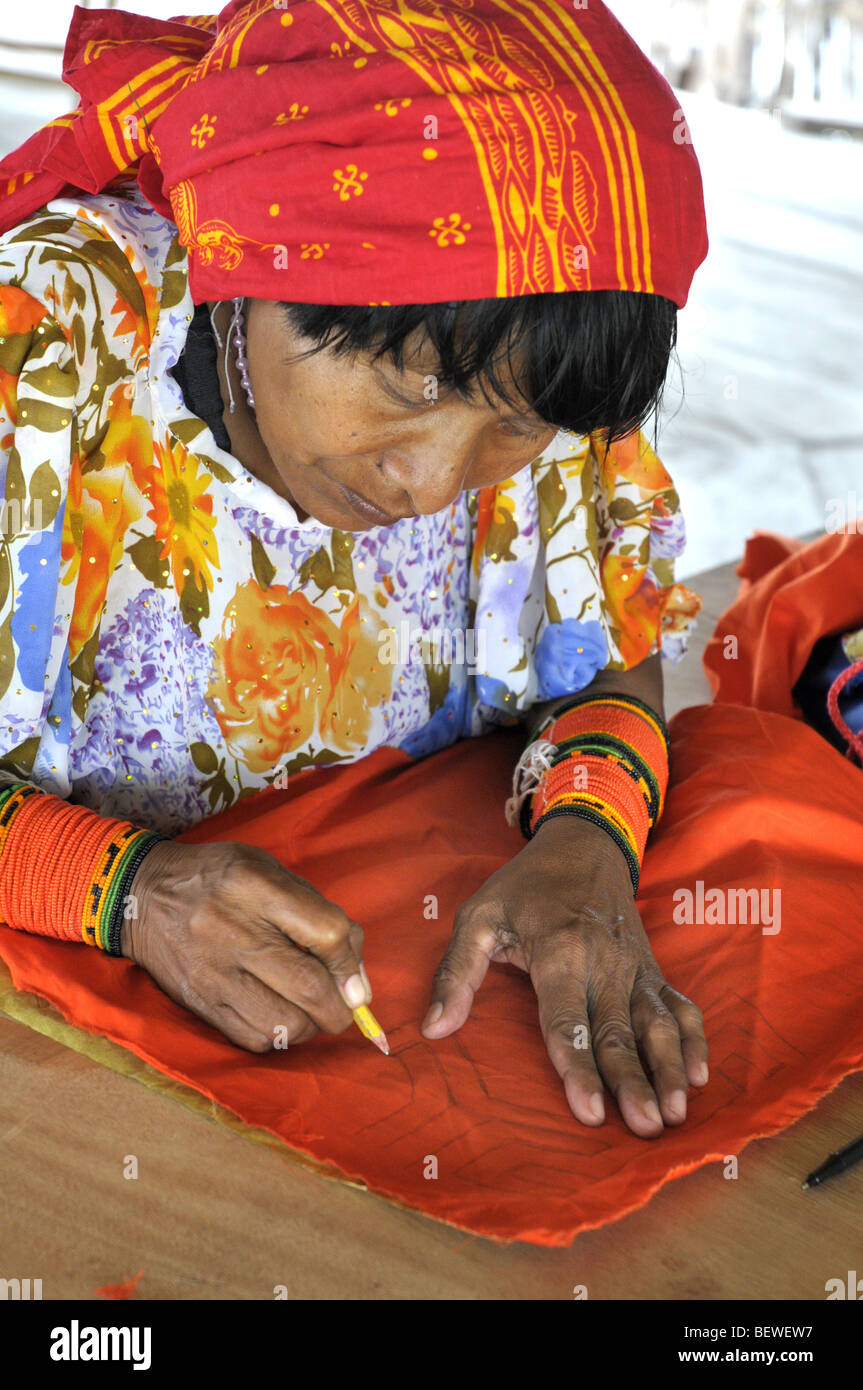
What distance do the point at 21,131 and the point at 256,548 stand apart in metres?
2.87

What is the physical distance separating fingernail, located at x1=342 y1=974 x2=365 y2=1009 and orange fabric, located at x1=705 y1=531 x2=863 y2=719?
32.2 inches

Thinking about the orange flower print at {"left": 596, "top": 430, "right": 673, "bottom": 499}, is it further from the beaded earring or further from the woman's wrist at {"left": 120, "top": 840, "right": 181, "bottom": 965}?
the woman's wrist at {"left": 120, "top": 840, "right": 181, "bottom": 965}

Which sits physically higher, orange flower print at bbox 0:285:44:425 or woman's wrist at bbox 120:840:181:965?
orange flower print at bbox 0:285:44:425

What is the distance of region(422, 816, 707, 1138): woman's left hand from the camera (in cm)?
99

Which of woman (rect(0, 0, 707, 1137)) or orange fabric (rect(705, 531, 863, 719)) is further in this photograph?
orange fabric (rect(705, 531, 863, 719))

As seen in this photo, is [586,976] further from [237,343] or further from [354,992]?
[237,343]

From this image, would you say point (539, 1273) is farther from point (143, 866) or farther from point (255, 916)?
point (143, 866)

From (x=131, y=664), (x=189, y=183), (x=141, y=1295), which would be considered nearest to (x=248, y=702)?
(x=131, y=664)

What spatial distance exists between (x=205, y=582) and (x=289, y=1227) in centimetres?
59

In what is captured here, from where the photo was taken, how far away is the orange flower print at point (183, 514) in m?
1.21

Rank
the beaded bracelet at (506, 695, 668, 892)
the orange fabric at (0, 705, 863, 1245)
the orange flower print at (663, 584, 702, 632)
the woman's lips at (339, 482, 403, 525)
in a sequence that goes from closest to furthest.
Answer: the orange fabric at (0, 705, 863, 1245) → the woman's lips at (339, 482, 403, 525) → the beaded bracelet at (506, 695, 668, 892) → the orange flower print at (663, 584, 702, 632)

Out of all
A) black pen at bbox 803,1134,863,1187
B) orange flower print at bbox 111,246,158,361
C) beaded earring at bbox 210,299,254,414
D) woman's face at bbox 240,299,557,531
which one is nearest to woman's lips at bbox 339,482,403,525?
woman's face at bbox 240,299,557,531

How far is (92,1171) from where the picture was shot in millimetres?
874

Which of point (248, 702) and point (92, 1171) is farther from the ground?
point (248, 702)
